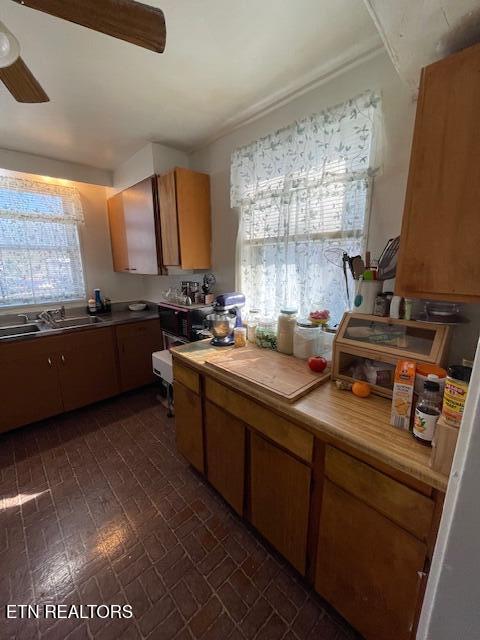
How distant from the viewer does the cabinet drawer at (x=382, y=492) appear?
0.73 m

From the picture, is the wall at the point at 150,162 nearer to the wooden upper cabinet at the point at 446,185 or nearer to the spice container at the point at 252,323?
the spice container at the point at 252,323

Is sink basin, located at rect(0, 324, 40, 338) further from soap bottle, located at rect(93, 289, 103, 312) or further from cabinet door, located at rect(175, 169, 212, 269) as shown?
cabinet door, located at rect(175, 169, 212, 269)

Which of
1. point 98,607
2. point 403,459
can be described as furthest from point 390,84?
point 98,607

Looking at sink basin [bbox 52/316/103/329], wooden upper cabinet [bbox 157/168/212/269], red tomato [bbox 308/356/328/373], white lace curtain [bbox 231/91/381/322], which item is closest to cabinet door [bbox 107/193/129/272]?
sink basin [bbox 52/316/103/329]

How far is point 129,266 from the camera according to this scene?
9.00ft

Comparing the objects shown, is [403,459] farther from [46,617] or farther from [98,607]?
[46,617]

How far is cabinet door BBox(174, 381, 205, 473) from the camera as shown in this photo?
1.53m

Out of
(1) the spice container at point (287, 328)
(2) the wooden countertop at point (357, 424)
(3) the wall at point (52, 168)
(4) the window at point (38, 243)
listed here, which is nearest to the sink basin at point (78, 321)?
(4) the window at point (38, 243)

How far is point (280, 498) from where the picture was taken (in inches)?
44.5

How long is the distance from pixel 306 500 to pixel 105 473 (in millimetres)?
1405

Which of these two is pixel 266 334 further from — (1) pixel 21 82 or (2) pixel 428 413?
(1) pixel 21 82

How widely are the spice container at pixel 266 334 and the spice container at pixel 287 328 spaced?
0.09 meters

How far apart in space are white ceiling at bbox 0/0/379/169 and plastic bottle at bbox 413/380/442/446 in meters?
1.51

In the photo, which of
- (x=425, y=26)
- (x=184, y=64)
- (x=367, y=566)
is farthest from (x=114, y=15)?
(x=367, y=566)
